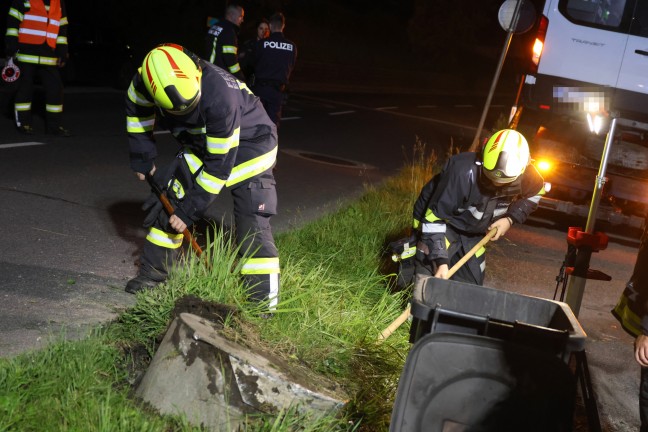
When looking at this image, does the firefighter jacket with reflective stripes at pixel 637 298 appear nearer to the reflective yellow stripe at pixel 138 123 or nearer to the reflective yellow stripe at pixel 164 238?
the reflective yellow stripe at pixel 164 238

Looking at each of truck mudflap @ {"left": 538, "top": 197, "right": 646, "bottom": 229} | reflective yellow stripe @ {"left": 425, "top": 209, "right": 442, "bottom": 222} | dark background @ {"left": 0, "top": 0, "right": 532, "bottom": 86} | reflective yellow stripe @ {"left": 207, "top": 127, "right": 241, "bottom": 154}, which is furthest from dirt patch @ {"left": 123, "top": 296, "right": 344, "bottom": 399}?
Answer: dark background @ {"left": 0, "top": 0, "right": 532, "bottom": 86}

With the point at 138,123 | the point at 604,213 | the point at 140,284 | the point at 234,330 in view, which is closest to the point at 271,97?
the point at 604,213

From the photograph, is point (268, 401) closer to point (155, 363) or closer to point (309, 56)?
point (155, 363)

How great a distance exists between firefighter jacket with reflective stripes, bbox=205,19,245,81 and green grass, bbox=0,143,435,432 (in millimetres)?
4739

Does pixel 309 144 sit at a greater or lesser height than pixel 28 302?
lesser

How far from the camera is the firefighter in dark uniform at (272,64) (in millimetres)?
10805

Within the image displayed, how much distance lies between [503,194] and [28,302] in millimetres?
2886

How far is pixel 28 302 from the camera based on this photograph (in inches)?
193

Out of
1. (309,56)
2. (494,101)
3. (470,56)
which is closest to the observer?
(309,56)

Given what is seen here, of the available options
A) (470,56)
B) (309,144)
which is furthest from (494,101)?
(309,144)

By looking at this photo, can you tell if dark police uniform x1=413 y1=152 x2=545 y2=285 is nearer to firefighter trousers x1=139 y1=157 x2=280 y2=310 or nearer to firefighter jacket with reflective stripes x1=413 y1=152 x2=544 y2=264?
firefighter jacket with reflective stripes x1=413 y1=152 x2=544 y2=264

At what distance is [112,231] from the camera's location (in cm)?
683

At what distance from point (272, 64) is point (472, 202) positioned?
5839mm

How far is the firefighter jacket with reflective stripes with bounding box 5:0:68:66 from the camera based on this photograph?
10.6 m
